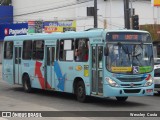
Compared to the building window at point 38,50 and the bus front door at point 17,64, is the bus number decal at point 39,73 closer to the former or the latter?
the building window at point 38,50

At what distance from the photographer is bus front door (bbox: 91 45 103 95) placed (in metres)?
15.1

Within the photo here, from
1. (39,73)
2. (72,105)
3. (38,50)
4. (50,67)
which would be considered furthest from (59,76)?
(72,105)

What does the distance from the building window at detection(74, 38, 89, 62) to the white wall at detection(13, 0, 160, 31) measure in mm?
39969

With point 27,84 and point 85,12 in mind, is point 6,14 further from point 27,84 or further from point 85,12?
point 27,84

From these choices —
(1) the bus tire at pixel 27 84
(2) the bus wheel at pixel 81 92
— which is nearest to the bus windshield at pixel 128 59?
(2) the bus wheel at pixel 81 92

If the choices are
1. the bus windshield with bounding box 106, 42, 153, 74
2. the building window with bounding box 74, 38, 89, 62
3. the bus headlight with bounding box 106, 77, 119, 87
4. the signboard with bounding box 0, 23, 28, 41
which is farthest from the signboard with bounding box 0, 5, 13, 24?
the bus headlight with bounding box 106, 77, 119, 87

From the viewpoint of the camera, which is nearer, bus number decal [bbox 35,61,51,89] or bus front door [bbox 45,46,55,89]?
bus front door [bbox 45,46,55,89]

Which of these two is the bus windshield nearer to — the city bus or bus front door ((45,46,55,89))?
the city bus

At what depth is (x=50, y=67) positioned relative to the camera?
18.2m

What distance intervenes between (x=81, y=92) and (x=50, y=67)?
2.68 m

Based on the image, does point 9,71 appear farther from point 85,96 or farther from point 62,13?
point 62,13

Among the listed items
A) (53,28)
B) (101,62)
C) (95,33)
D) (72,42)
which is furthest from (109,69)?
(53,28)

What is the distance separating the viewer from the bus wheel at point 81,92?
1589 cm

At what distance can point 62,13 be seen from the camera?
60219 mm
